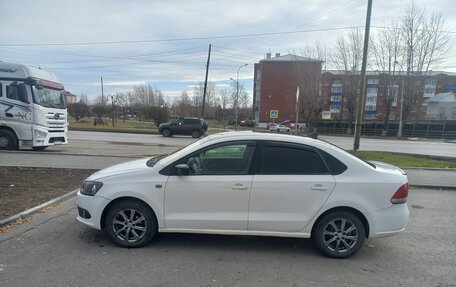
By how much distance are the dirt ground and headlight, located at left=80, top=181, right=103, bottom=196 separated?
5.81 ft

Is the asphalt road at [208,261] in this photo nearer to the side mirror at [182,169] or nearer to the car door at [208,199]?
the car door at [208,199]

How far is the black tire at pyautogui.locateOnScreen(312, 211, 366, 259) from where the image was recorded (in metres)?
4.14

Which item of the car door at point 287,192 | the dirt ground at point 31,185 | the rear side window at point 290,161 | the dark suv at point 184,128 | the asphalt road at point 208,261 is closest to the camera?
the asphalt road at point 208,261

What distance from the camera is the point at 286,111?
2734 inches

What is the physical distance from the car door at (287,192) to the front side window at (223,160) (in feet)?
0.69

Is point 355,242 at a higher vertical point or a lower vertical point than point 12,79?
lower

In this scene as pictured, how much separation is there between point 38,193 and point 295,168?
5.31 meters

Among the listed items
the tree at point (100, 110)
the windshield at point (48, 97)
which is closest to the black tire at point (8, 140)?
the windshield at point (48, 97)

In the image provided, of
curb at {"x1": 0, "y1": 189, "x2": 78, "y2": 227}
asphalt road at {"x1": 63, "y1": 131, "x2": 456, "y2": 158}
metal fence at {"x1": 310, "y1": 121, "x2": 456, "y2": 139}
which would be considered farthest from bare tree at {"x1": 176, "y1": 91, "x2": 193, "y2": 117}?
curb at {"x1": 0, "y1": 189, "x2": 78, "y2": 227}

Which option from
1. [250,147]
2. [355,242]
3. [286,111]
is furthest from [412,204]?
[286,111]

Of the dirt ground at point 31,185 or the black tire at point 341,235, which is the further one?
the dirt ground at point 31,185

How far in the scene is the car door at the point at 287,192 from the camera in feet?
13.4

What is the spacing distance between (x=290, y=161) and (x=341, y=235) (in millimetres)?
1149

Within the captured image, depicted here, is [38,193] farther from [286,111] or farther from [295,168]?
[286,111]
